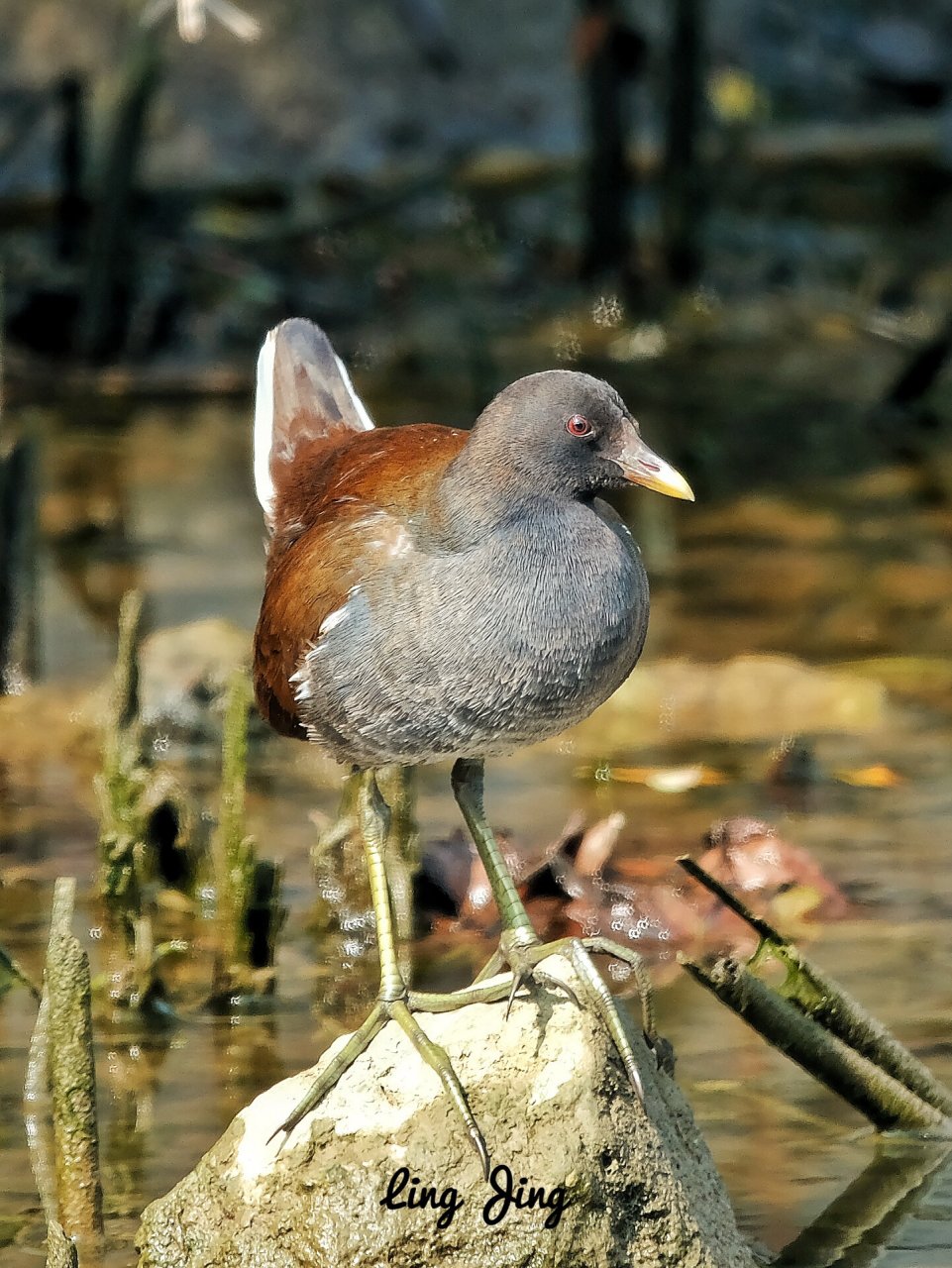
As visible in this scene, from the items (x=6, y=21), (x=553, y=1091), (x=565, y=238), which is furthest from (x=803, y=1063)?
(x=6, y=21)

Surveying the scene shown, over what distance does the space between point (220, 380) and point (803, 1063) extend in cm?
756

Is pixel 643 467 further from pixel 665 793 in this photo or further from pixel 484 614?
pixel 665 793

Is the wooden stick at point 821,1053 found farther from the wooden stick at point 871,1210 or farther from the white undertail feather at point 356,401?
the white undertail feather at point 356,401

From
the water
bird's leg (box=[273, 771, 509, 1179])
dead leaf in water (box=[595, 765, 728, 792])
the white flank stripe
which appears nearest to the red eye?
bird's leg (box=[273, 771, 509, 1179])

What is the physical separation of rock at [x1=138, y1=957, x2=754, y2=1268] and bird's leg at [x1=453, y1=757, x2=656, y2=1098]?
0.04 metres

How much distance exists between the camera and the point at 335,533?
432 centimetres

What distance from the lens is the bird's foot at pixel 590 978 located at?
376 centimetres

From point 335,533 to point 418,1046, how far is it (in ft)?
3.44

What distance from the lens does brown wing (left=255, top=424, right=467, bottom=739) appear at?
4.21 m

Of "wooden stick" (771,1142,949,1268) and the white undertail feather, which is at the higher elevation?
the white undertail feather

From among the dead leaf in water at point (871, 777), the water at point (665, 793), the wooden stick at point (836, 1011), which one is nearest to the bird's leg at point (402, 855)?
the water at point (665, 793)

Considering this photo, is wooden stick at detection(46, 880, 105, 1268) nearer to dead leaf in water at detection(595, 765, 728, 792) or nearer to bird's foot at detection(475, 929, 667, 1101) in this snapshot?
bird's foot at detection(475, 929, 667, 1101)
